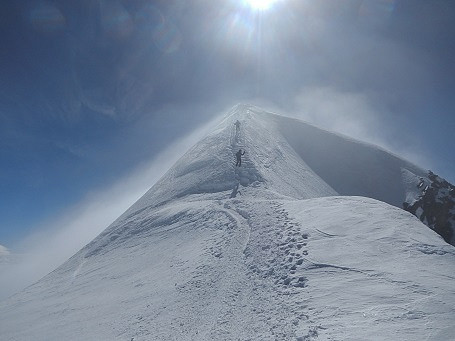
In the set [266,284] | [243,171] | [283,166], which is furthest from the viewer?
[283,166]

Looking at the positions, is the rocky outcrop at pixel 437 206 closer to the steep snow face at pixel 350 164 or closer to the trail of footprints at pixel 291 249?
the steep snow face at pixel 350 164

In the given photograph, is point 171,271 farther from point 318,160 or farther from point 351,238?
point 318,160

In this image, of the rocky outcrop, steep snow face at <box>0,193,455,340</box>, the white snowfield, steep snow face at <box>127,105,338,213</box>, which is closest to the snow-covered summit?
steep snow face at <box>127,105,338,213</box>

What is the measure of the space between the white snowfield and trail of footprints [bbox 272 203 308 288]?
0.26ft

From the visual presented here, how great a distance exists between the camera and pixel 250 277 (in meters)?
14.5

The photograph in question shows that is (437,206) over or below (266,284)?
over

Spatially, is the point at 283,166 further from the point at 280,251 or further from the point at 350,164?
the point at 280,251

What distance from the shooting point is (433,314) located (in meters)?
9.20

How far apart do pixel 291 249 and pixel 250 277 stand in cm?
251

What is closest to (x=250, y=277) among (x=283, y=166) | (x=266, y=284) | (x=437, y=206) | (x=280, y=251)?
(x=266, y=284)

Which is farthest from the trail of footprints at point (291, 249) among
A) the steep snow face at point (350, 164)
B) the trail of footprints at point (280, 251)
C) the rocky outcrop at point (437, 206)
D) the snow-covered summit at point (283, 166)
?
the steep snow face at point (350, 164)

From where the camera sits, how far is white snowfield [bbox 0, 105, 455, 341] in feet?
33.1

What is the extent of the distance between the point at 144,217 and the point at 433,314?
27969 mm

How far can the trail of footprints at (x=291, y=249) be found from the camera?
13.0 metres
